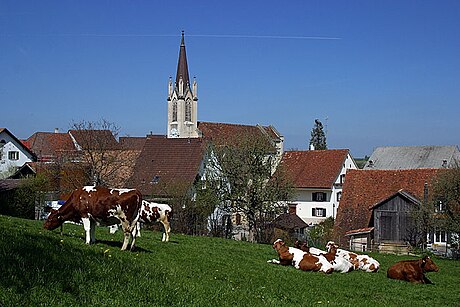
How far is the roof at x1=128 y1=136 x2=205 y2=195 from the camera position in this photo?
5018 centimetres

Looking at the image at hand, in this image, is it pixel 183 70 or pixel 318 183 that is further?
pixel 183 70

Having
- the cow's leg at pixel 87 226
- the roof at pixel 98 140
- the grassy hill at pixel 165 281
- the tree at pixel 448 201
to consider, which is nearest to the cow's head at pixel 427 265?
the grassy hill at pixel 165 281

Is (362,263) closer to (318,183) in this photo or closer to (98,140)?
(98,140)

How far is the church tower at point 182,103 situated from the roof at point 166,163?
53.7 m

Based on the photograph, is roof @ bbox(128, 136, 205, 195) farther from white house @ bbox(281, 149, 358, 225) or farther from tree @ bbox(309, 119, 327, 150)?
tree @ bbox(309, 119, 327, 150)

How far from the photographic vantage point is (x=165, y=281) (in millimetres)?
10922

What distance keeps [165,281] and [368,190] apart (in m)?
42.8

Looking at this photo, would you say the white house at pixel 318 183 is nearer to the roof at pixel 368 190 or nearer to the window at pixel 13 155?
the roof at pixel 368 190

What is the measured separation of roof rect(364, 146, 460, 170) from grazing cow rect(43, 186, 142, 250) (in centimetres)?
6947

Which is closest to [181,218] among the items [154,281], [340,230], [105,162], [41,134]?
[105,162]

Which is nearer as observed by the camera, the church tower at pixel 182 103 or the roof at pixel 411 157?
the roof at pixel 411 157

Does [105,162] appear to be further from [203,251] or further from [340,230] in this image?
[203,251]

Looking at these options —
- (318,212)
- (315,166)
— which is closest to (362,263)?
(318,212)

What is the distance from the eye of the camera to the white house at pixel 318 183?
225ft
